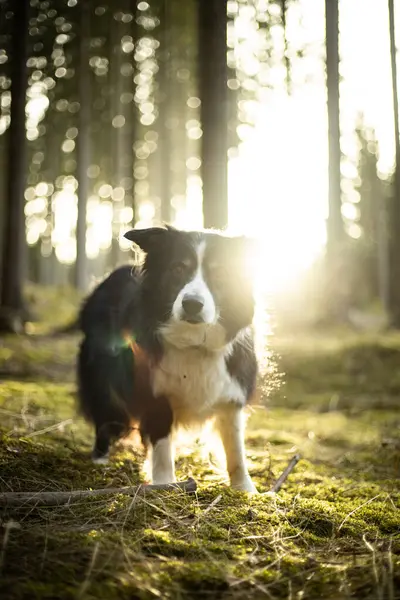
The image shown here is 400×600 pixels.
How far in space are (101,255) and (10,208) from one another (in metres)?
50.5

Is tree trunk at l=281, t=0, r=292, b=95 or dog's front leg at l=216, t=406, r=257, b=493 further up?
tree trunk at l=281, t=0, r=292, b=95

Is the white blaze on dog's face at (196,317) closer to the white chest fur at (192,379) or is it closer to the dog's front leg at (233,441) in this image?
the white chest fur at (192,379)

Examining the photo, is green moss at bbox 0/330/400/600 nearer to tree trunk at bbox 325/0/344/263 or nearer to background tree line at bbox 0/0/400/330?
background tree line at bbox 0/0/400/330

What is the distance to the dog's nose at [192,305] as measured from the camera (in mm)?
3678

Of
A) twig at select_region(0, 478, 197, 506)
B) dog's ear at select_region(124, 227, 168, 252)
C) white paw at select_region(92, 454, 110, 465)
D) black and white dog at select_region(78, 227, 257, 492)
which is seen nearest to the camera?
twig at select_region(0, 478, 197, 506)

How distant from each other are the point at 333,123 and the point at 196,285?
12.3m

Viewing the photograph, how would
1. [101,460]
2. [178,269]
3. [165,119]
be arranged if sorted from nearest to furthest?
[178,269] → [101,460] → [165,119]

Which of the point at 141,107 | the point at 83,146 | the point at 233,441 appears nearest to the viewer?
the point at 233,441

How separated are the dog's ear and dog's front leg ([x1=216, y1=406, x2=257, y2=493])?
4.25 ft

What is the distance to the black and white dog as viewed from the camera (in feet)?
12.9

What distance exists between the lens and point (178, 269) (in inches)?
156

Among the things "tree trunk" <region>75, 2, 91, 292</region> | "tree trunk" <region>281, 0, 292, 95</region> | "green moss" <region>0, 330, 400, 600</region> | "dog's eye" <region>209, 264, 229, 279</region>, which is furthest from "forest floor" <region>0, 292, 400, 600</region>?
"tree trunk" <region>75, 2, 91, 292</region>

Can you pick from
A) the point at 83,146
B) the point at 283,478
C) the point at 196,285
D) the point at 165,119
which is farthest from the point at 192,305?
the point at 165,119

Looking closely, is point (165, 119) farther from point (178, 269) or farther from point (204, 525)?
point (204, 525)
